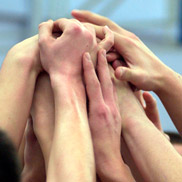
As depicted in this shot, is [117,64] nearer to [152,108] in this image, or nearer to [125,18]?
[152,108]

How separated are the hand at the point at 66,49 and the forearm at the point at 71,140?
51 millimetres

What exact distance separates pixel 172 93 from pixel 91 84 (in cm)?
26

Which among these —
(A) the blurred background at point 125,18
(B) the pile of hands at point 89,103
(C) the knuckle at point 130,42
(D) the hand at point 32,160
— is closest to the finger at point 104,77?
(B) the pile of hands at point 89,103

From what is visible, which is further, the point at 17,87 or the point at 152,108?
the point at 152,108

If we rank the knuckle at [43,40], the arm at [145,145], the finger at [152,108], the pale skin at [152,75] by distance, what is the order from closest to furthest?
the arm at [145,145], the knuckle at [43,40], the pale skin at [152,75], the finger at [152,108]

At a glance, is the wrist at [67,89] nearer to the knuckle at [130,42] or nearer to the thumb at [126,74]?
the thumb at [126,74]

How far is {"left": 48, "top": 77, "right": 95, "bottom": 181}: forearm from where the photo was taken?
2.27 feet

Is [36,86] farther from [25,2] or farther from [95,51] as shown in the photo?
[25,2]

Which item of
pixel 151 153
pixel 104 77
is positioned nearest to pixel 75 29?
pixel 104 77

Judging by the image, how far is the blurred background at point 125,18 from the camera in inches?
115

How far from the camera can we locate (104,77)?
3.06ft

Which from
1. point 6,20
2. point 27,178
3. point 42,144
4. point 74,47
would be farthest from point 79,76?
point 6,20

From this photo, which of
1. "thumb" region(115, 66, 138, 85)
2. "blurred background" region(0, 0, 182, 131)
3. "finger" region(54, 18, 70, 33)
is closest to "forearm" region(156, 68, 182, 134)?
"thumb" region(115, 66, 138, 85)

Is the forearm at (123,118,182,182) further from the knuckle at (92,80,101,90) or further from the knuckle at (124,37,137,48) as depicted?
the knuckle at (124,37,137,48)
